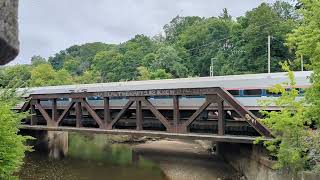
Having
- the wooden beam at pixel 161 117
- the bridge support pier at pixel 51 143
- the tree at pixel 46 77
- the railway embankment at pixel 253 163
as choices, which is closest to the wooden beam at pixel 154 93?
the wooden beam at pixel 161 117

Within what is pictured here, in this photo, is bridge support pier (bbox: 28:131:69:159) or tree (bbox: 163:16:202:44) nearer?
bridge support pier (bbox: 28:131:69:159)

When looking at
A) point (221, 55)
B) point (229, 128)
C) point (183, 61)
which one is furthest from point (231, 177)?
point (183, 61)

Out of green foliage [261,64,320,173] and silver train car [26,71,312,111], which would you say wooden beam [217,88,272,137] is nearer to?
silver train car [26,71,312,111]

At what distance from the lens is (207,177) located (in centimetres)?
3012

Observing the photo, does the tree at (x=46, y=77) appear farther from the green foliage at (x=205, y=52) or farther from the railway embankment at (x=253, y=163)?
the railway embankment at (x=253, y=163)

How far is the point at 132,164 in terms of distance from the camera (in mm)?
36875

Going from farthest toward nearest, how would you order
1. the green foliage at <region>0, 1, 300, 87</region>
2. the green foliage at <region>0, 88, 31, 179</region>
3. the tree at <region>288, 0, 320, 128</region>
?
the green foliage at <region>0, 1, 300, 87</region>
the tree at <region>288, 0, 320, 128</region>
the green foliage at <region>0, 88, 31, 179</region>

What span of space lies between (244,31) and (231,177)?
2467 inches

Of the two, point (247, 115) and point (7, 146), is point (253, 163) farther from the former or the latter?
point (7, 146)

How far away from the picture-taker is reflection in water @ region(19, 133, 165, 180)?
32.0 meters

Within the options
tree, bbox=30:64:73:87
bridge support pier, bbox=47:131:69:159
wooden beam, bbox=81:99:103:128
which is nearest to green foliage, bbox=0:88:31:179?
wooden beam, bbox=81:99:103:128

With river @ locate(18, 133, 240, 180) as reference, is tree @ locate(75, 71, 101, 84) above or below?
above

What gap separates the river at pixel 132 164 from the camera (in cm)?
3152

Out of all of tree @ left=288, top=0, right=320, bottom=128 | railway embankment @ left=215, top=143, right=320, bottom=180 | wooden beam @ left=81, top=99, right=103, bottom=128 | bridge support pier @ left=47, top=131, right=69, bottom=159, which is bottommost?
bridge support pier @ left=47, top=131, right=69, bottom=159
